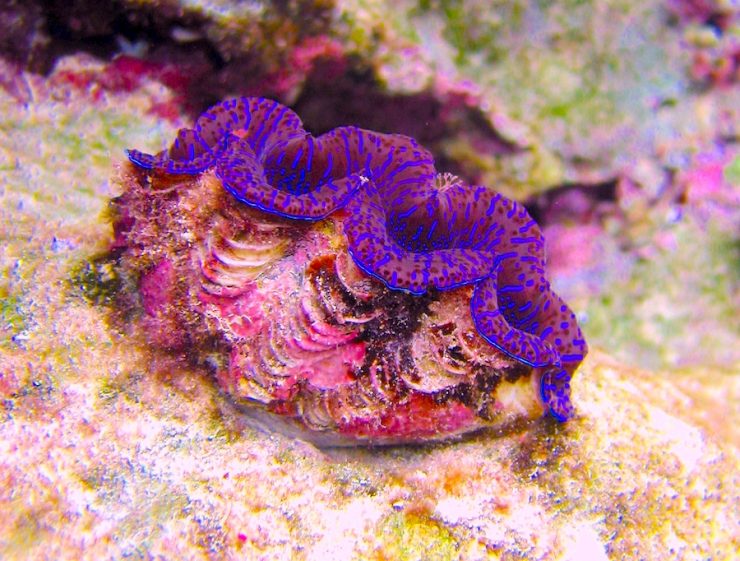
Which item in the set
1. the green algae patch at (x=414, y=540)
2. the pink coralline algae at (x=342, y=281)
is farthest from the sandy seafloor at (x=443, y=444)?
the pink coralline algae at (x=342, y=281)

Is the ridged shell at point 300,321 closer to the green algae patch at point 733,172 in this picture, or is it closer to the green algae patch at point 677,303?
the green algae patch at point 677,303

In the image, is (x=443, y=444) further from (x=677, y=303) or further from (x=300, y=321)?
(x=677, y=303)

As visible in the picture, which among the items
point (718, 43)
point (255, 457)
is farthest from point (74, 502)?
point (718, 43)

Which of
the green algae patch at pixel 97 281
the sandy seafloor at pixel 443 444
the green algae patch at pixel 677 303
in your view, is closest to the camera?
the sandy seafloor at pixel 443 444

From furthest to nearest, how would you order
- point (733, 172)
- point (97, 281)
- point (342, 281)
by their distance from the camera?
point (733, 172) → point (97, 281) → point (342, 281)

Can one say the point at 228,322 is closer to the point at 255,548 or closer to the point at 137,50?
the point at 255,548

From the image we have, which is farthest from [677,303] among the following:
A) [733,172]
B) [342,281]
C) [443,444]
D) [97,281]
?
[97,281]
